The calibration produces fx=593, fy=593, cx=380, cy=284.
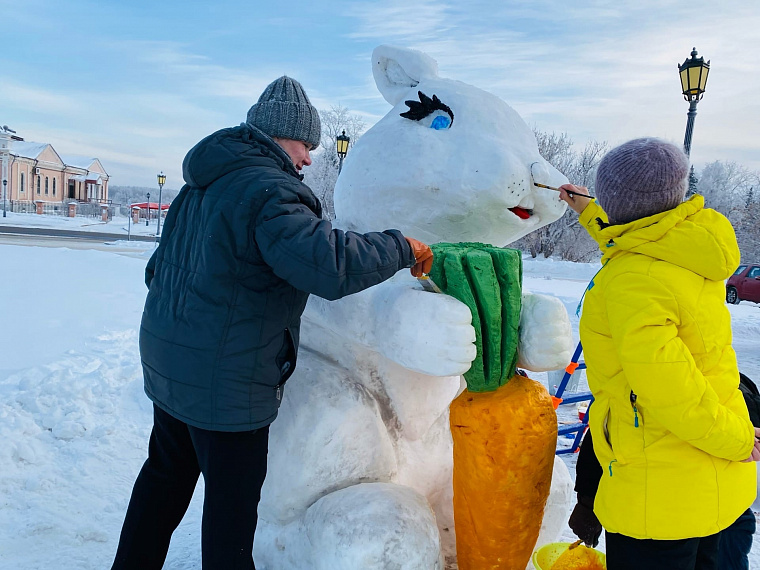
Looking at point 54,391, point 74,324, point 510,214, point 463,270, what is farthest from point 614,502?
point 74,324

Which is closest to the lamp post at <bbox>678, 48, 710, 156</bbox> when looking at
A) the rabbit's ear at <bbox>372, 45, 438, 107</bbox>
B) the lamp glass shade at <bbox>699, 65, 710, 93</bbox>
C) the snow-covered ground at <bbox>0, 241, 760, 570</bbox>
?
the lamp glass shade at <bbox>699, 65, 710, 93</bbox>

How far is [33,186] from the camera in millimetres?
46094

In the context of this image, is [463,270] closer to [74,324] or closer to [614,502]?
[614,502]

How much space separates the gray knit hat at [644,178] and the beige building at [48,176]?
48.0 m

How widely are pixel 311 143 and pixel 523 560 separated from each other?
1.51 m

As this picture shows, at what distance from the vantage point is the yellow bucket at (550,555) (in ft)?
6.24

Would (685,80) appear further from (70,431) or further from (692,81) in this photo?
(70,431)

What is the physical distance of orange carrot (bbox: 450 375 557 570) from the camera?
5.96ft

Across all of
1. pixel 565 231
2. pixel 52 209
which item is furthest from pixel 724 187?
pixel 52 209

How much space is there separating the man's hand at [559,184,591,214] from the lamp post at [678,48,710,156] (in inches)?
279

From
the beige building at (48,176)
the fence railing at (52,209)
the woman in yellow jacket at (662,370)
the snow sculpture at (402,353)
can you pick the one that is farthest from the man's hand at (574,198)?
the beige building at (48,176)

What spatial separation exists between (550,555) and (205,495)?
44.4 inches

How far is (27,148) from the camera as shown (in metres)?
47.3

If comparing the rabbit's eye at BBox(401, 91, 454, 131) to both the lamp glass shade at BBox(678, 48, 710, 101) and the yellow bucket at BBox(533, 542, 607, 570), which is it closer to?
the yellow bucket at BBox(533, 542, 607, 570)
